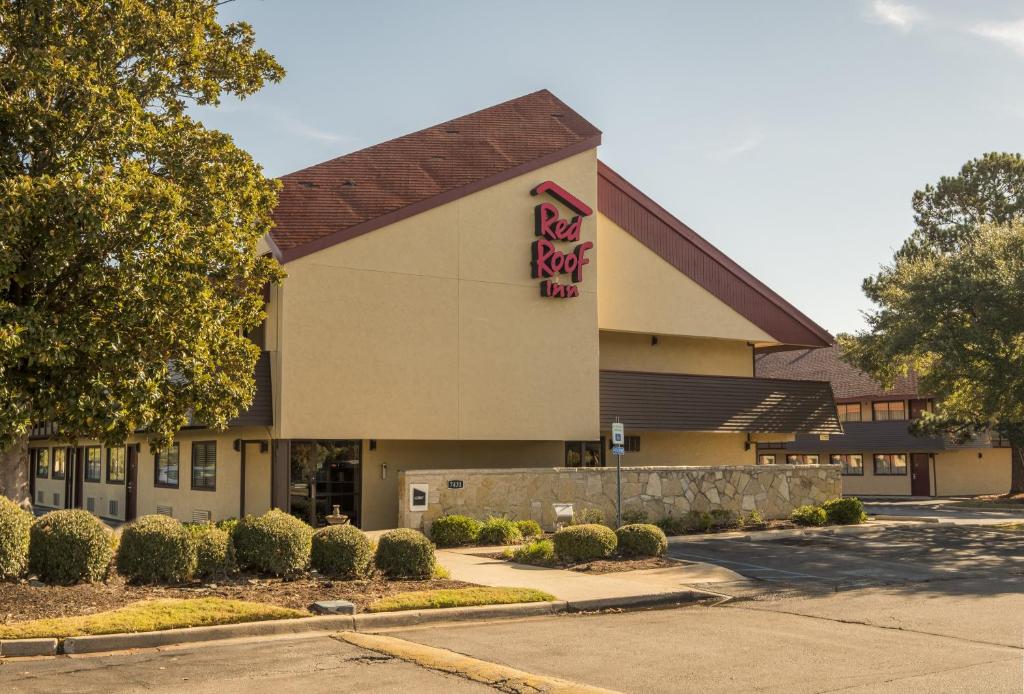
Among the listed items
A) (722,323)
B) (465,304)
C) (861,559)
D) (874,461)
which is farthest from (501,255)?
(874,461)

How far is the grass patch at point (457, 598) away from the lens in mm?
12953

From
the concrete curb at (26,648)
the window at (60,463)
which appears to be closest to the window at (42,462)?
the window at (60,463)

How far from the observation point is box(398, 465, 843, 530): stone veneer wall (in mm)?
22781

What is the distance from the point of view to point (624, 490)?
25422mm

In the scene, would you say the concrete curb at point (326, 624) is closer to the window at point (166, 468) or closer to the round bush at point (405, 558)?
the round bush at point (405, 558)

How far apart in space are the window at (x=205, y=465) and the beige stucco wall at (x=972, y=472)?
3953cm

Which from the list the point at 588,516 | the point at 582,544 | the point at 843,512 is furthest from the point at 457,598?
the point at 843,512

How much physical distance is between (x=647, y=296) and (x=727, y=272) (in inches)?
128

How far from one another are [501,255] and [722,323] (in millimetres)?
8773

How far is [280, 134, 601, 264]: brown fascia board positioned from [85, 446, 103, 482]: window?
16.9m

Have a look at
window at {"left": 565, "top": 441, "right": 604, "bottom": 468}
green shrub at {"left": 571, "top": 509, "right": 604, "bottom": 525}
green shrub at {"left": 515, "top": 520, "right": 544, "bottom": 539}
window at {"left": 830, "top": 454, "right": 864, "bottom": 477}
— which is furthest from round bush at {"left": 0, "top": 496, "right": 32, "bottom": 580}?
window at {"left": 830, "top": 454, "right": 864, "bottom": 477}

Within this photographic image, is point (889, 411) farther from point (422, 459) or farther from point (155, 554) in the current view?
point (155, 554)

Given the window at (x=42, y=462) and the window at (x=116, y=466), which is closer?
the window at (x=116, y=466)

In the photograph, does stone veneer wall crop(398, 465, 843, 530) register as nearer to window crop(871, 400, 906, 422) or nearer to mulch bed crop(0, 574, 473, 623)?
mulch bed crop(0, 574, 473, 623)
